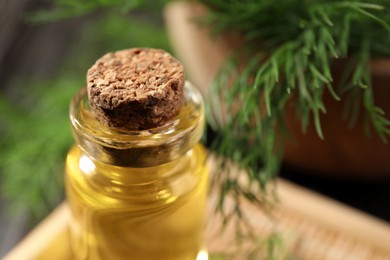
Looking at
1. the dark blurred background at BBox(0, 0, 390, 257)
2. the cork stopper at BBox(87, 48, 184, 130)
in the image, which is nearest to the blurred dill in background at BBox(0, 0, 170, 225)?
the dark blurred background at BBox(0, 0, 390, 257)

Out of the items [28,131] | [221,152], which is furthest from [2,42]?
[221,152]

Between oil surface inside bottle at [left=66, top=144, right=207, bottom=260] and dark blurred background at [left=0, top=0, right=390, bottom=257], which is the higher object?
oil surface inside bottle at [left=66, top=144, right=207, bottom=260]

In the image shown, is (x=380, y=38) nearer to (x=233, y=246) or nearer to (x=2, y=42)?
(x=233, y=246)

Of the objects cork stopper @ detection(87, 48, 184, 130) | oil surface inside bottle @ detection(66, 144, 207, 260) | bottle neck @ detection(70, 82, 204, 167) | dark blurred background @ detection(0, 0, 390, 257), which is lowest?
dark blurred background @ detection(0, 0, 390, 257)

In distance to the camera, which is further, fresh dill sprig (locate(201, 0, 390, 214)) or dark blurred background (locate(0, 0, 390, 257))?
dark blurred background (locate(0, 0, 390, 257))

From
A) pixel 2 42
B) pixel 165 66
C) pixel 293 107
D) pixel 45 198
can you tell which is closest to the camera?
pixel 165 66

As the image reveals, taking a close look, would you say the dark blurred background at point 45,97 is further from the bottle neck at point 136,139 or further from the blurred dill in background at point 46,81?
the bottle neck at point 136,139

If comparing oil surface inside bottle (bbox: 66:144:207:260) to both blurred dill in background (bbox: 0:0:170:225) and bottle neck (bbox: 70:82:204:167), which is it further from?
blurred dill in background (bbox: 0:0:170:225)

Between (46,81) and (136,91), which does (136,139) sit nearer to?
(136,91)

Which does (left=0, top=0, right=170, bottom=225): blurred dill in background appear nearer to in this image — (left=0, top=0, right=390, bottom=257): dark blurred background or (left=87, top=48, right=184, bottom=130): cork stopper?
(left=0, top=0, right=390, bottom=257): dark blurred background
